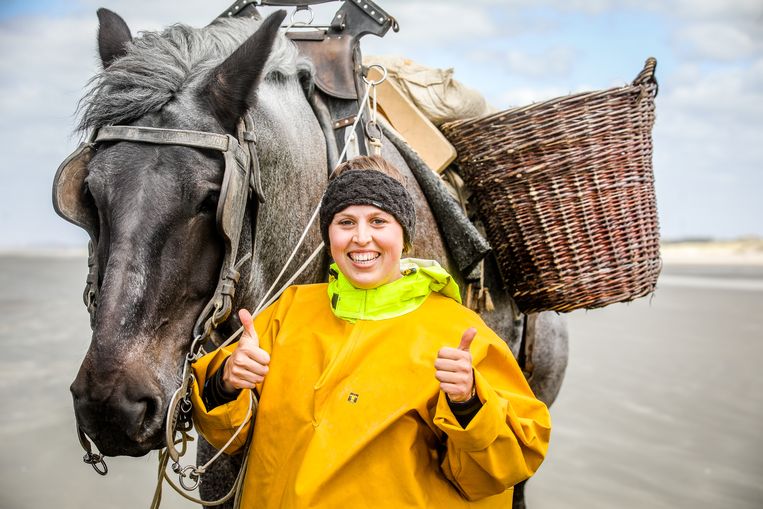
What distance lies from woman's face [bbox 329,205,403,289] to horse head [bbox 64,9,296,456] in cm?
35

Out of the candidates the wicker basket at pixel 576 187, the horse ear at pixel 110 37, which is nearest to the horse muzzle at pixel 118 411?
the horse ear at pixel 110 37

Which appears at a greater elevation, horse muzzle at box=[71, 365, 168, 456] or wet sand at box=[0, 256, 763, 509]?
horse muzzle at box=[71, 365, 168, 456]

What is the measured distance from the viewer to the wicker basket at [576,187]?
2.80m

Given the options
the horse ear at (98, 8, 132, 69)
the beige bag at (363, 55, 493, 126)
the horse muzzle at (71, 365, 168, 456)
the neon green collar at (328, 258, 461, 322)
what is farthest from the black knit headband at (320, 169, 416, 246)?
the beige bag at (363, 55, 493, 126)

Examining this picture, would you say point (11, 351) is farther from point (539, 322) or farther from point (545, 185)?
point (545, 185)

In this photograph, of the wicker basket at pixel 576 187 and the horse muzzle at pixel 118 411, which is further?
the wicker basket at pixel 576 187

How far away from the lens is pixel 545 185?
9.32 ft

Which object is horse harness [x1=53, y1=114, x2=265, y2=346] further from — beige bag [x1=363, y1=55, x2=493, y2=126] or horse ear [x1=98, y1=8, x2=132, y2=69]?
beige bag [x1=363, y1=55, x2=493, y2=126]

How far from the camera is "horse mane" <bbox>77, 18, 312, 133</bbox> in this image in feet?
6.68

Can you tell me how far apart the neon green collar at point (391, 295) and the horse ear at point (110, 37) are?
117 cm

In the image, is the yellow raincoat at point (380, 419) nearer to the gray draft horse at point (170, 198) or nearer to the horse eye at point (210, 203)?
the gray draft horse at point (170, 198)

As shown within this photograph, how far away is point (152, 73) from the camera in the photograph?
2.06 metres

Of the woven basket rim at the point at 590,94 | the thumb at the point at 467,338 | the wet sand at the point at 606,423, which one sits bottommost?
the wet sand at the point at 606,423

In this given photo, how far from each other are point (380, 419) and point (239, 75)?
3.38ft
